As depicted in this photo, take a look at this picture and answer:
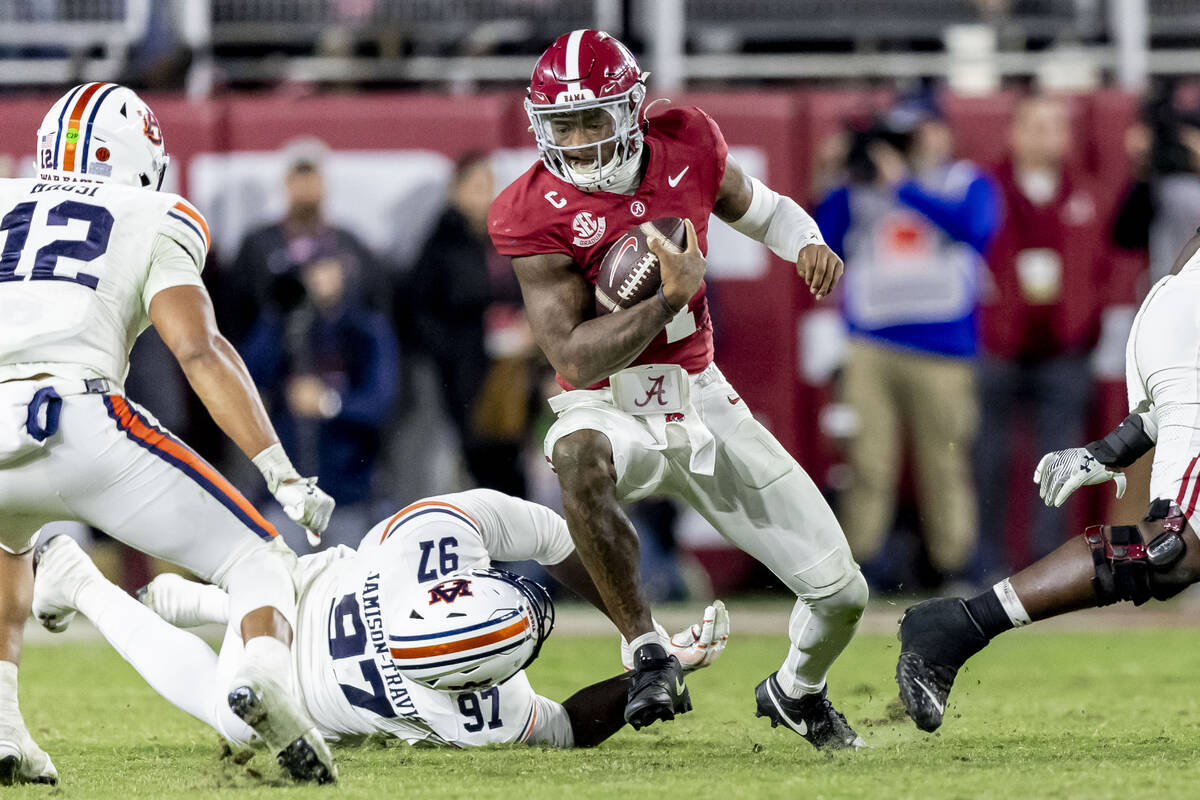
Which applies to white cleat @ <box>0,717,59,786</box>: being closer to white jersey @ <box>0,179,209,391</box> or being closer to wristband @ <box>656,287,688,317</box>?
white jersey @ <box>0,179,209,391</box>

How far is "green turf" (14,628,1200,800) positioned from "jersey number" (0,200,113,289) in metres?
1.20

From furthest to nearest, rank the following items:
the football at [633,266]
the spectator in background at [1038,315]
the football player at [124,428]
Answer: the spectator in background at [1038,315], the football at [633,266], the football player at [124,428]

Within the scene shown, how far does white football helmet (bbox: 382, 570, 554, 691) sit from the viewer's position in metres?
3.84

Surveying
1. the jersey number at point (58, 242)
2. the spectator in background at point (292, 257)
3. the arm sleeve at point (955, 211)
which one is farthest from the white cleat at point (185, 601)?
the arm sleeve at point (955, 211)

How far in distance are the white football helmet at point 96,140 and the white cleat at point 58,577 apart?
1004 millimetres

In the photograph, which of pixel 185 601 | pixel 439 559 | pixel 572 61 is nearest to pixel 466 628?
pixel 439 559

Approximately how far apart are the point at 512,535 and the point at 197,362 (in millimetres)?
991

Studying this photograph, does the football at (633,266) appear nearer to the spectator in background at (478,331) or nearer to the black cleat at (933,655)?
the black cleat at (933,655)

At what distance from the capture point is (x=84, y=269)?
401 cm

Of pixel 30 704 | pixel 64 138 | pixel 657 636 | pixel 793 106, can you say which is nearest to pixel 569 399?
pixel 657 636

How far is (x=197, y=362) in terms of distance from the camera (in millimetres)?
3926

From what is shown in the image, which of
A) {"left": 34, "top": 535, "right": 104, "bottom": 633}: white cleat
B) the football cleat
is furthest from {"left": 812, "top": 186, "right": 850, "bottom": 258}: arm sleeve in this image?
the football cleat

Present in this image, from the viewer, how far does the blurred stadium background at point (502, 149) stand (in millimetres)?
8102

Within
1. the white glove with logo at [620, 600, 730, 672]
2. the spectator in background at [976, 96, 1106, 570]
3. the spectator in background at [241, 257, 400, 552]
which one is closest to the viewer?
the white glove with logo at [620, 600, 730, 672]
